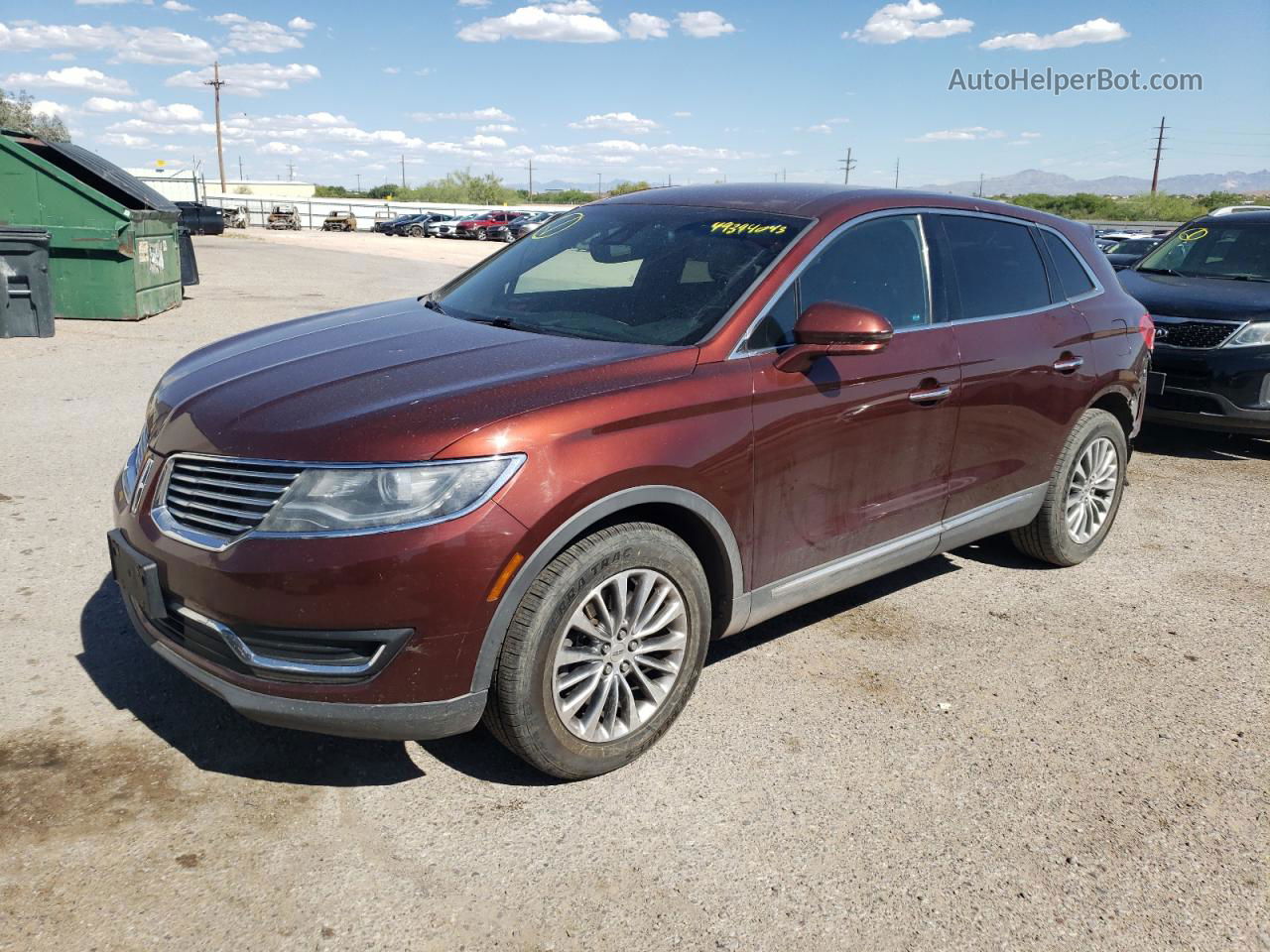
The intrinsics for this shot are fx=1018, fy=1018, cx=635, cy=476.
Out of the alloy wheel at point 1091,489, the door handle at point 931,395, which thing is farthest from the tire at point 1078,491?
the door handle at point 931,395

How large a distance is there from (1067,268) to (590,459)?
3.21 meters

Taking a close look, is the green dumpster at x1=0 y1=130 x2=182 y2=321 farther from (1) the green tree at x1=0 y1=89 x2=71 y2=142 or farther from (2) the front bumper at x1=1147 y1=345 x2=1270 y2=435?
(1) the green tree at x1=0 y1=89 x2=71 y2=142

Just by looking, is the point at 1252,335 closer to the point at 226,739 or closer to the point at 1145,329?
the point at 1145,329

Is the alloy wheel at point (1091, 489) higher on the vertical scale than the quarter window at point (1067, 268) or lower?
lower

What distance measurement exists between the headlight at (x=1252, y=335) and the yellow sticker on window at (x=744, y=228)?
17.1 ft

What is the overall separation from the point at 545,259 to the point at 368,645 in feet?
7.19

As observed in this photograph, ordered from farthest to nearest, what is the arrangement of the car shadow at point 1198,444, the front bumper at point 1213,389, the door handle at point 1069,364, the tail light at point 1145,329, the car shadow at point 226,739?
the car shadow at point 1198,444 → the front bumper at point 1213,389 → the tail light at point 1145,329 → the door handle at point 1069,364 → the car shadow at point 226,739

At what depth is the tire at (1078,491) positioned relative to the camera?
493 cm

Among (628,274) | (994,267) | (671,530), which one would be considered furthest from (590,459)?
(994,267)

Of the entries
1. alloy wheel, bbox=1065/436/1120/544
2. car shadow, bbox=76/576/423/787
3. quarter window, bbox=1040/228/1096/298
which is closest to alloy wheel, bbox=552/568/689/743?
car shadow, bbox=76/576/423/787

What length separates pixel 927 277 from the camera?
415cm

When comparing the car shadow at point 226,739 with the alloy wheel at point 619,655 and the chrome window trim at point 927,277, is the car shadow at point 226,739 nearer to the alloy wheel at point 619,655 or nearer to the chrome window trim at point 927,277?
the alloy wheel at point 619,655

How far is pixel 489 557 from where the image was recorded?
2738 millimetres

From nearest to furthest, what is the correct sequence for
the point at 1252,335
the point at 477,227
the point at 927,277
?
1. the point at 927,277
2. the point at 1252,335
3. the point at 477,227
